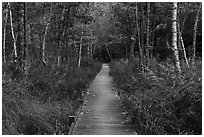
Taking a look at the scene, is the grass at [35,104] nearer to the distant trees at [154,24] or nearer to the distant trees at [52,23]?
the distant trees at [52,23]

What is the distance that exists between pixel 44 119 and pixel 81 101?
4258 millimetres

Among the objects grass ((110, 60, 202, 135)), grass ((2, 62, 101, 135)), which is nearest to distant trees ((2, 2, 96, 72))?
grass ((2, 62, 101, 135))

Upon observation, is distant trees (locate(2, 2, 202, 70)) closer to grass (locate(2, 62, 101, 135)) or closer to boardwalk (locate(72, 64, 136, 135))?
grass (locate(2, 62, 101, 135))

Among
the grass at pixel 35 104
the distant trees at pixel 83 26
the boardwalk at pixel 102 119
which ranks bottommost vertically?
the boardwalk at pixel 102 119

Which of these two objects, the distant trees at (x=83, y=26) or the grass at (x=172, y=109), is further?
the distant trees at (x=83, y=26)

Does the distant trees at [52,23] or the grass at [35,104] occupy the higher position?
the distant trees at [52,23]

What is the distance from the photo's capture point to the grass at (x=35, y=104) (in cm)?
817

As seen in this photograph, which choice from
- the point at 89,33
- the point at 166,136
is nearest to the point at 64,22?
the point at 89,33

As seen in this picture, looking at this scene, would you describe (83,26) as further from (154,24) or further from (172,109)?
(172,109)

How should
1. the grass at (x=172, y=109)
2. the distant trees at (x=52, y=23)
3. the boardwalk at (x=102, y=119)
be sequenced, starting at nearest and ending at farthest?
the grass at (x=172, y=109) → the boardwalk at (x=102, y=119) → the distant trees at (x=52, y=23)

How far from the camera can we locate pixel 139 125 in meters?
8.84

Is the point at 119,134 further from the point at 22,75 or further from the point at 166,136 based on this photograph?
the point at 22,75

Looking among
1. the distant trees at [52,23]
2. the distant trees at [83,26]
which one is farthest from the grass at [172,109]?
the distant trees at [52,23]

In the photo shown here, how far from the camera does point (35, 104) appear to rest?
9.72 meters
